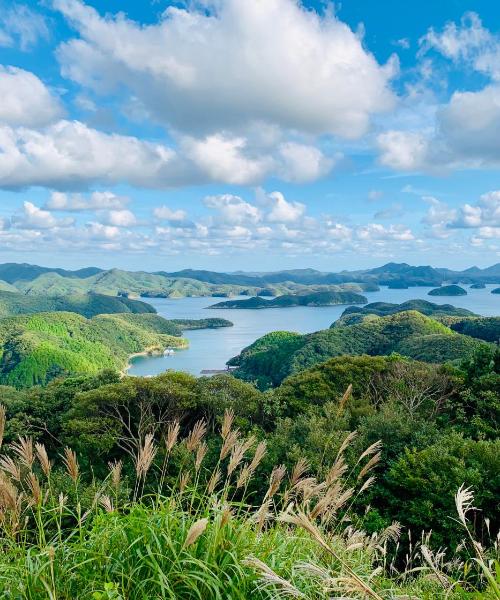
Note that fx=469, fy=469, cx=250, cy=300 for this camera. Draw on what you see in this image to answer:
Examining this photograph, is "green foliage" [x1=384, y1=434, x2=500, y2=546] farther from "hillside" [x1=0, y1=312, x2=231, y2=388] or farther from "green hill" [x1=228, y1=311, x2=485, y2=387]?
"hillside" [x1=0, y1=312, x2=231, y2=388]

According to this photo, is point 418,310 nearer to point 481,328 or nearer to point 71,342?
point 481,328

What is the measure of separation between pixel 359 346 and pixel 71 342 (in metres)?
71.9

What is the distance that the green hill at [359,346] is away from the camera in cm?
5938

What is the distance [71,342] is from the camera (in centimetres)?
11406

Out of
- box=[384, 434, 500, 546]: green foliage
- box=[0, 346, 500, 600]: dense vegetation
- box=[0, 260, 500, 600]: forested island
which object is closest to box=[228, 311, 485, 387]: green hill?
box=[0, 260, 500, 600]: forested island

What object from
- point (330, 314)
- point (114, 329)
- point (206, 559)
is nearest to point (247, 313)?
point (330, 314)

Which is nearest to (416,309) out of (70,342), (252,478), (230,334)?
(230,334)

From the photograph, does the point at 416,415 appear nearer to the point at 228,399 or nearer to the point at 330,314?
the point at 228,399

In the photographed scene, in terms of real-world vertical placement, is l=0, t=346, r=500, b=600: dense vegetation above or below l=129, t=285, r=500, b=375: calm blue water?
above

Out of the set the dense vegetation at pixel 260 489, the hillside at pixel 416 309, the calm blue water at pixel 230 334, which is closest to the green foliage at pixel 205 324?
the calm blue water at pixel 230 334

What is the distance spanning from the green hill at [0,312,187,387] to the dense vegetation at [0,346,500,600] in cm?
6792

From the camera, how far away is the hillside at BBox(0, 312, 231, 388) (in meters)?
89.1

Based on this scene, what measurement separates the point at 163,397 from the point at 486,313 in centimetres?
15267

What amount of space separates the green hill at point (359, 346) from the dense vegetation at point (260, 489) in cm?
3883
